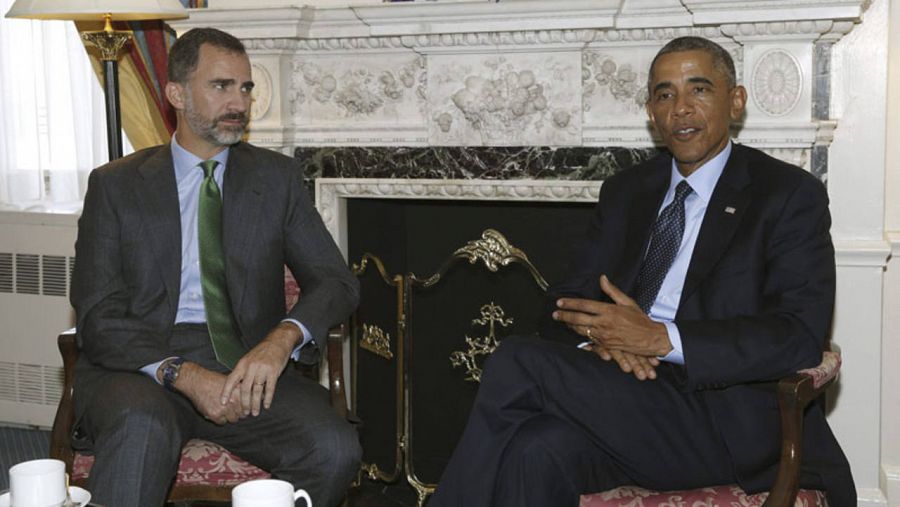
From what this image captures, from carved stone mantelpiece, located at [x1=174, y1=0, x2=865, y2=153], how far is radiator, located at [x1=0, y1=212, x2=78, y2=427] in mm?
1087

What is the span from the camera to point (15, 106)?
436 centimetres

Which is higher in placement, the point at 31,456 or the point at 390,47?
the point at 390,47

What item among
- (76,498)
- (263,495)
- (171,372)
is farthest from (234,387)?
(263,495)

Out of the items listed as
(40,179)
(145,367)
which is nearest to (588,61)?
(145,367)

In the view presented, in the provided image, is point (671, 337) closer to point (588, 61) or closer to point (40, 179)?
point (588, 61)

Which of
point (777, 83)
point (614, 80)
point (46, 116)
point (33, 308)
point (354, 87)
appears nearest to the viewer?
point (777, 83)

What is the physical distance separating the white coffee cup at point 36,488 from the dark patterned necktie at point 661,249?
141cm

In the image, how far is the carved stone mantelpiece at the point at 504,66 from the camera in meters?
2.94

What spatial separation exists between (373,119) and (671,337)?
1.39 metres

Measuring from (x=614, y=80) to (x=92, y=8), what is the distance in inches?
59.3

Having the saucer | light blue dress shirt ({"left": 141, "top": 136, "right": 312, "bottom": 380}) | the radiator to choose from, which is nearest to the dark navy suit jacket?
light blue dress shirt ({"left": 141, "top": 136, "right": 312, "bottom": 380})

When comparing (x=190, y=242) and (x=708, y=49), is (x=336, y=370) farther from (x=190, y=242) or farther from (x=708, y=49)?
(x=708, y=49)

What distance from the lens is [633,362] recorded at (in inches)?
94.2

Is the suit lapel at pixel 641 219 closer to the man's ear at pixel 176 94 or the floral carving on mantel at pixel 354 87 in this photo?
the floral carving on mantel at pixel 354 87
